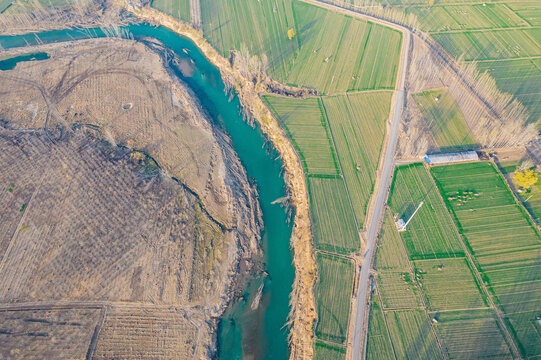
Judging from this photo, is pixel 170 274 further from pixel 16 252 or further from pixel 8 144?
pixel 8 144

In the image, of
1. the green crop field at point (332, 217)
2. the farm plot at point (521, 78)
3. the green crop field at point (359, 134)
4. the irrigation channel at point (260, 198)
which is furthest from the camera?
the farm plot at point (521, 78)

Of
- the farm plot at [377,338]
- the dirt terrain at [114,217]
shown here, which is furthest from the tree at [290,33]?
the farm plot at [377,338]

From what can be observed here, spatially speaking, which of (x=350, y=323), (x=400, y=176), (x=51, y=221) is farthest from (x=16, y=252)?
(x=400, y=176)

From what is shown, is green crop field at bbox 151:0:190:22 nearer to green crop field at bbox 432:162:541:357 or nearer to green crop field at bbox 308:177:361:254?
green crop field at bbox 308:177:361:254

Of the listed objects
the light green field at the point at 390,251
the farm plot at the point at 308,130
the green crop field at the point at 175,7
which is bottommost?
the light green field at the point at 390,251

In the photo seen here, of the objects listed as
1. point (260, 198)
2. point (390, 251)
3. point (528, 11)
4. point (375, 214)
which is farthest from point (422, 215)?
point (528, 11)

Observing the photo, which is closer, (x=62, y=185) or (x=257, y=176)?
(x=62, y=185)

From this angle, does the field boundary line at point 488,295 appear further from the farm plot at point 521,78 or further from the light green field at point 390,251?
the farm plot at point 521,78

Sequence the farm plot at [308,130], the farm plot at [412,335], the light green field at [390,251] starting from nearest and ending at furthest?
the farm plot at [412,335], the light green field at [390,251], the farm plot at [308,130]
